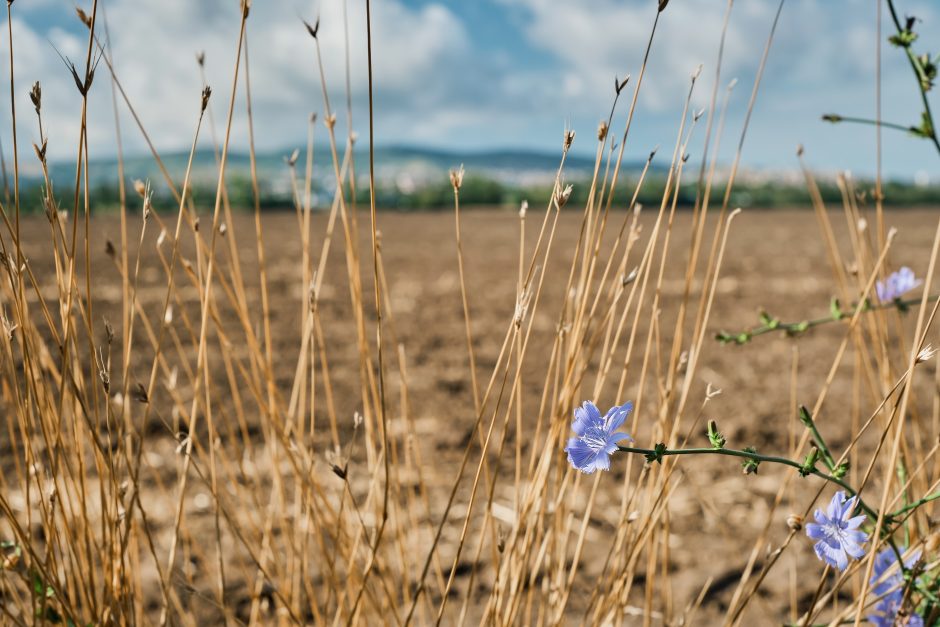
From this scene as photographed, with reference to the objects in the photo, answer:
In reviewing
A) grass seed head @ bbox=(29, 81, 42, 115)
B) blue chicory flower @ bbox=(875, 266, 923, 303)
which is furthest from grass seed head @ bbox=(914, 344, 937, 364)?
grass seed head @ bbox=(29, 81, 42, 115)

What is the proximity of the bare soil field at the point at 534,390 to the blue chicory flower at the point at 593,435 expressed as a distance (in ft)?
0.83

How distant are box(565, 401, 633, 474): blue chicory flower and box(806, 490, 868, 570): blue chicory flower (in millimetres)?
181

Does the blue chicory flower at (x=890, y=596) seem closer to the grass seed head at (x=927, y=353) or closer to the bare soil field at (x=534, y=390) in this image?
the bare soil field at (x=534, y=390)

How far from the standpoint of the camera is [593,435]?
54 cm

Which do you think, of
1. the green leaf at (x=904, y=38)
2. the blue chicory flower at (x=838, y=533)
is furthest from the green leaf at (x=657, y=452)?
the green leaf at (x=904, y=38)

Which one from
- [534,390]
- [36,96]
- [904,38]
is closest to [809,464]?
[904,38]

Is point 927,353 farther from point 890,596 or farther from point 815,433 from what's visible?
point 890,596

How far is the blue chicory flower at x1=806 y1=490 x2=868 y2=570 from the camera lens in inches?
22.4

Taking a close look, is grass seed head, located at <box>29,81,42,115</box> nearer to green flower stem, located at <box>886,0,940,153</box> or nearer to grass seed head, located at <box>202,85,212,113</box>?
A: grass seed head, located at <box>202,85,212,113</box>

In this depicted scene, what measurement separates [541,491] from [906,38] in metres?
0.56

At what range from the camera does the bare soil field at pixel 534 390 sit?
143 cm

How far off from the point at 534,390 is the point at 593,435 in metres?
2.19

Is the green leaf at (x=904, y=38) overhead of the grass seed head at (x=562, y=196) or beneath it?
overhead

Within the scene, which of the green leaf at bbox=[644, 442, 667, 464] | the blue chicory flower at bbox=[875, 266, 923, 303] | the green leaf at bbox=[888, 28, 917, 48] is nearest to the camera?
the green leaf at bbox=[644, 442, 667, 464]
